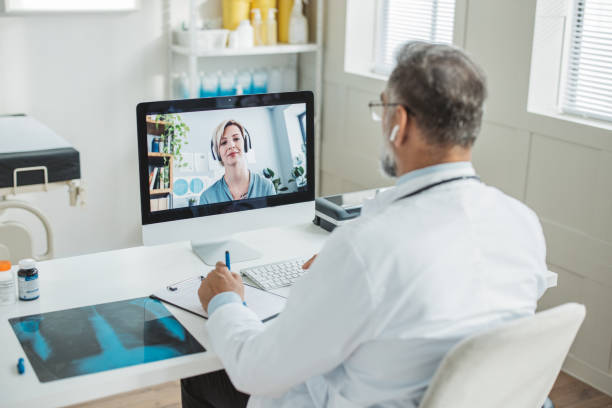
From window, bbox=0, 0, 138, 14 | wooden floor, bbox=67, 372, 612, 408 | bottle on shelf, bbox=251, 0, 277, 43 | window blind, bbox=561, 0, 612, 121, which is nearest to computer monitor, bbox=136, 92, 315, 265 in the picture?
wooden floor, bbox=67, 372, 612, 408

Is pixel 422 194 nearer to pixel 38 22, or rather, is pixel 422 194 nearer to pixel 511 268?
pixel 511 268

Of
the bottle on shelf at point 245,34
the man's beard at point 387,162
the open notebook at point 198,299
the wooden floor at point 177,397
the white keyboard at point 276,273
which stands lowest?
the wooden floor at point 177,397

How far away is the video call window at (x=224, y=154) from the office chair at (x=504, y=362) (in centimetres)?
92

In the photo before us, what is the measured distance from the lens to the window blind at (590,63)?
2.57 metres

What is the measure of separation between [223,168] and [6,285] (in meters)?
0.59

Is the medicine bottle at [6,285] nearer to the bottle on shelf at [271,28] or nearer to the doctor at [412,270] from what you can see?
the doctor at [412,270]

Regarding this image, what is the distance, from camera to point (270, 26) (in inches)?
144

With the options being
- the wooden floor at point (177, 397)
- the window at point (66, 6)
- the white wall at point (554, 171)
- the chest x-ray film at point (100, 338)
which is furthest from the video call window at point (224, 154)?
the window at point (66, 6)

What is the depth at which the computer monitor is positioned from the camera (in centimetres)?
183

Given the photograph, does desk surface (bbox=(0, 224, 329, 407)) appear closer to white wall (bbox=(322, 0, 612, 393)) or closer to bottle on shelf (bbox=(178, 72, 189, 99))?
white wall (bbox=(322, 0, 612, 393))

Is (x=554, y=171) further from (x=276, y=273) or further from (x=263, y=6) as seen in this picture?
(x=263, y=6)

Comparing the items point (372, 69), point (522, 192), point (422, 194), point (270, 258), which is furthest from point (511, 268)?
point (372, 69)

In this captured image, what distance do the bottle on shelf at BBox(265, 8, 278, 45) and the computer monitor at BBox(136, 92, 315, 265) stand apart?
1.73 metres

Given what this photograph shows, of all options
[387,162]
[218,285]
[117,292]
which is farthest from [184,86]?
[387,162]
